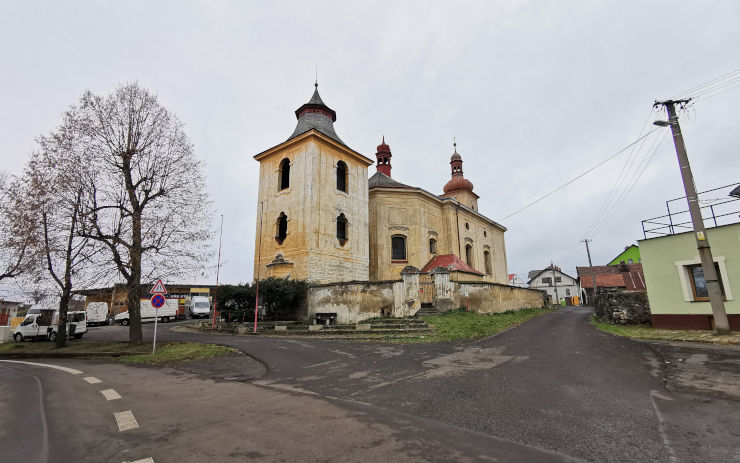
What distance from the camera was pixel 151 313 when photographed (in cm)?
3033

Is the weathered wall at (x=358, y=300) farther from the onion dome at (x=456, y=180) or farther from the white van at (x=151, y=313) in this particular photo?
the onion dome at (x=456, y=180)

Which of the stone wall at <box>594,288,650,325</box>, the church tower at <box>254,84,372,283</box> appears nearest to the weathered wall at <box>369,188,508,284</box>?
the church tower at <box>254,84,372,283</box>

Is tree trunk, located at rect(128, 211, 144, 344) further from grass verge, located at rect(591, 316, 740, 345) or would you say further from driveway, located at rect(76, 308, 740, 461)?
grass verge, located at rect(591, 316, 740, 345)

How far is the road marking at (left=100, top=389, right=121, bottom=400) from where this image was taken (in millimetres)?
5582

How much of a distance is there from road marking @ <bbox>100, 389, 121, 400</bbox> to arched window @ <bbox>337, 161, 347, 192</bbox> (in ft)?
62.9

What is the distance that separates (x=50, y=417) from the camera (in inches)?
181

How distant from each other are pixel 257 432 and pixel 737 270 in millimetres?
15054

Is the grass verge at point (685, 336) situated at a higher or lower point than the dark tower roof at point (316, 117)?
lower

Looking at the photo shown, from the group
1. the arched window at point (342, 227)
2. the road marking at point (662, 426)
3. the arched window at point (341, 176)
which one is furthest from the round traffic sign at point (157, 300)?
the arched window at point (341, 176)

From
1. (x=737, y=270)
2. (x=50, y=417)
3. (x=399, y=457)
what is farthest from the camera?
(x=737, y=270)

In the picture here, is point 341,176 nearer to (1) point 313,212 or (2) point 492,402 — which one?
(1) point 313,212

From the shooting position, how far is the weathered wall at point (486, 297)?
17719 millimetres

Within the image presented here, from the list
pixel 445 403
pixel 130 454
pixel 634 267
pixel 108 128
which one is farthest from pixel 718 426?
pixel 634 267

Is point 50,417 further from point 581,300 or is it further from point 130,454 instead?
point 581,300
